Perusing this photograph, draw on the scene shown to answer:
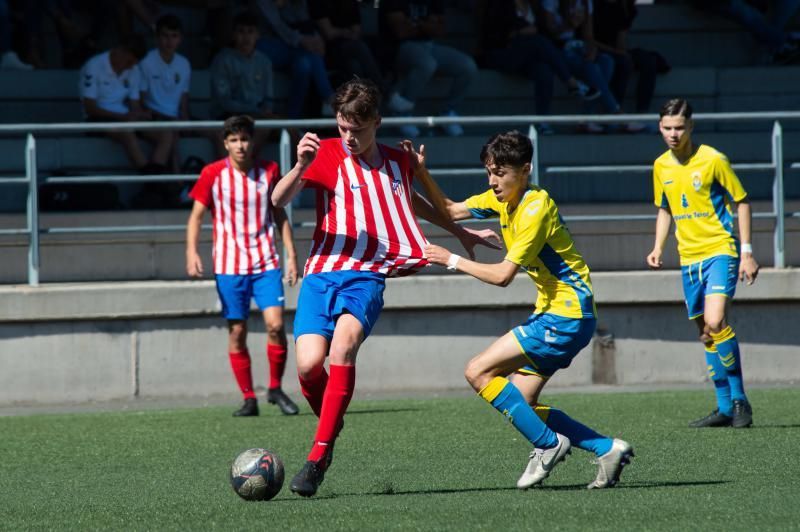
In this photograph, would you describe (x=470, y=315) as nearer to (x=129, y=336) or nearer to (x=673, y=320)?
(x=673, y=320)

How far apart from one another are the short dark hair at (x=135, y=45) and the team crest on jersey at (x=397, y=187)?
24.1 ft

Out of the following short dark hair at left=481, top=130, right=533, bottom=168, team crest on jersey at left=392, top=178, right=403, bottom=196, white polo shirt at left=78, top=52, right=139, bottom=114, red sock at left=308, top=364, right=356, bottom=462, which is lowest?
red sock at left=308, top=364, right=356, bottom=462

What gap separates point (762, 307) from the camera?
11.9 meters

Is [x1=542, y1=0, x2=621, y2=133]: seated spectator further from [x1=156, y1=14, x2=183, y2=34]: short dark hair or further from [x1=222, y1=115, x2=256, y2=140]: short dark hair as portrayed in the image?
[x1=222, y1=115, x2=256, y2=140]: short dark hair

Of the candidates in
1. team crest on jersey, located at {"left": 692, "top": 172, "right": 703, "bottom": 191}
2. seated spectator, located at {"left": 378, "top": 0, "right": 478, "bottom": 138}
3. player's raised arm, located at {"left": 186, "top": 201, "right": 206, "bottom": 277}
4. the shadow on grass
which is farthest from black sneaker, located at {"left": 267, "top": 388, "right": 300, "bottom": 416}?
seated spectator, located at {"left": 378, "top": 0, "right": 478, "bottom": 138}

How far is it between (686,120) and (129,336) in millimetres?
4895

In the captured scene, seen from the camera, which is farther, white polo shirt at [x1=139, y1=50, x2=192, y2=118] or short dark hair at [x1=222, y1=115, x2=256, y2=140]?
white polo shirt at [x1=139, y1=50, x2=192, y2=118]

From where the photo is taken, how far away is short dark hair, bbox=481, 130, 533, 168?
21.0 ft

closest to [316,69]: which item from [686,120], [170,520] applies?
[686,120]

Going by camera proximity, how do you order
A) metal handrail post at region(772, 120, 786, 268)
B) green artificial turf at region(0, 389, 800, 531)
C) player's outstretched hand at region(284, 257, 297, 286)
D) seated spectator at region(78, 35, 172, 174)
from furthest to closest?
seated spectator at region(78, 35, 172, 174)
metal handrail post at region(772, 120, 786, 268)
player's outstretched hand at region(284, 257, 297, 286)
green artificial turf at region(0, 389, 800, 531)

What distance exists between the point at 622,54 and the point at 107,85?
18.8ft

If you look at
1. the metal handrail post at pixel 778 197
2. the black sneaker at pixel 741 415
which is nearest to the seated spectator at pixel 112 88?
the metal handrail post at pixel 778 197

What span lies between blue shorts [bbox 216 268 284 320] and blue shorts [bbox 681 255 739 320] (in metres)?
2.95

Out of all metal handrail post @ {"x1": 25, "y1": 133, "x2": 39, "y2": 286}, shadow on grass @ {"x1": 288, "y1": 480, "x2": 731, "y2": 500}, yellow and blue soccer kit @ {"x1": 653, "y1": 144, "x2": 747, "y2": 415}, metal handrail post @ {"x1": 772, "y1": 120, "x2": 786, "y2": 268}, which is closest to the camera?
shadow on grass @ {"x1": 288, "y1": 480, "x2": 731, "y2": 500}
